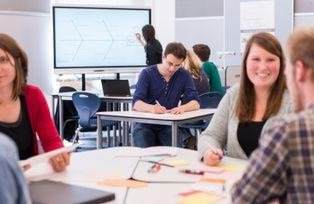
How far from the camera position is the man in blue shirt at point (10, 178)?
0.98 m

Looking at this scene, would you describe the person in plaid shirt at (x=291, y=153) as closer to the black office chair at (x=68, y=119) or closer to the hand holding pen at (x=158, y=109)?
the hand holding pen at (x=158, y=109)

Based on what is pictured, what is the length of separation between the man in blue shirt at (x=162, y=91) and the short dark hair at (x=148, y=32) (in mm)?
2649

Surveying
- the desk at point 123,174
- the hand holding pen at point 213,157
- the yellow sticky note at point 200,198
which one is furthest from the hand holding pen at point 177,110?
the yellow sticky note at point 200,198

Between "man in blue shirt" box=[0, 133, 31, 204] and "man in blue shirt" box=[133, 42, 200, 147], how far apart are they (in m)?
3.25

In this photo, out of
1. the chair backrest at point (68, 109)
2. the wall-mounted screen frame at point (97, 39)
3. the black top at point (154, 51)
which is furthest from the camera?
the wall-mounted screen frame at point (97, 39)

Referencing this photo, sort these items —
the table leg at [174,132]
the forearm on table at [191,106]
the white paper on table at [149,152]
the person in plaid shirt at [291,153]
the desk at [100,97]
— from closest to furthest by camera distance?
the person in plaid shirt at [291,153] → the white paper on table at [149,152] → the table leg at [174,132] → the forearm on table at [191,106] → the desk at [100,97]

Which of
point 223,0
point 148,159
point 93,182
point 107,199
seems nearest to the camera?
point 107,199

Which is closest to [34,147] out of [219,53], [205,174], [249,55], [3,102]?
[3,102]

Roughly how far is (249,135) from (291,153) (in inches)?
57.3

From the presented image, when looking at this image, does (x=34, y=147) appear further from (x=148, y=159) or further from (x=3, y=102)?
(x=148, y=159)

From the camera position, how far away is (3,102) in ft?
8.52

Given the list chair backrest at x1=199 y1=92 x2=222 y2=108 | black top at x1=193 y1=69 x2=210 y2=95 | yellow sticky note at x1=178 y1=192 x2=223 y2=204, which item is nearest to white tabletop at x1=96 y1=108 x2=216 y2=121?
chair backrest at x1=199 y1=92 x2=222 y2=108

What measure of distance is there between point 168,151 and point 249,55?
663 mm

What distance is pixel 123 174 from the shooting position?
2277mm
